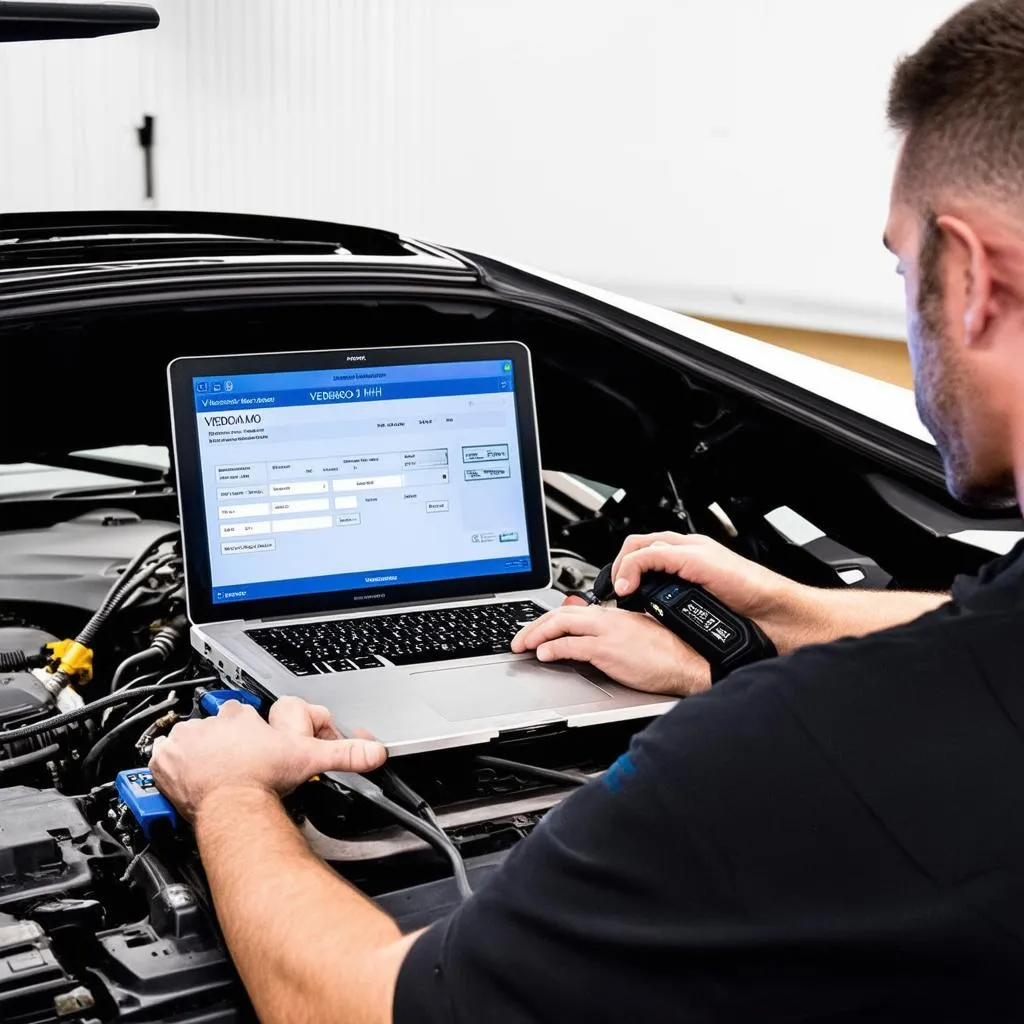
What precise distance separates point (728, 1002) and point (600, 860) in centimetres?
9

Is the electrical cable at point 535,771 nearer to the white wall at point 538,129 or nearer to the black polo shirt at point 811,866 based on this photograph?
the black polo shirt at point 811,866

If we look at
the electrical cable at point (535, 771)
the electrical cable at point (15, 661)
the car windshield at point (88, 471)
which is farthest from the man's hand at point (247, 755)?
the car windshield at point (88, 471)

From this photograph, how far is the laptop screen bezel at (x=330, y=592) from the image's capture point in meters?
1.40

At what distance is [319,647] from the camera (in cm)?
134

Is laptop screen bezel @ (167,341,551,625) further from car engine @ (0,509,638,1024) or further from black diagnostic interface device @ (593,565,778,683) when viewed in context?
black diagnostic interface device @ (593,565,778,683)

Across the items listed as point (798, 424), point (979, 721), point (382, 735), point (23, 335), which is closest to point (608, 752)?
point (382, 735)

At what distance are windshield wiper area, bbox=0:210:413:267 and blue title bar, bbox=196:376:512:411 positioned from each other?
22cm

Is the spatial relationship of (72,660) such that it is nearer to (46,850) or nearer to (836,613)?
(46,850)

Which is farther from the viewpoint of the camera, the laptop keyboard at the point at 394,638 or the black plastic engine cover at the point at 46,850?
the laptop keyboard at the point at 394,638

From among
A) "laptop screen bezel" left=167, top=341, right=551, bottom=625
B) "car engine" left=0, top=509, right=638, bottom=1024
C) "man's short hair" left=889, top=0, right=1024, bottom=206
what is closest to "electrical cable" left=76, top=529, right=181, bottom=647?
"car engine" left=0, top=509, right=638, bottom=1024

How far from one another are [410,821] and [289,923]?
7.2 inches

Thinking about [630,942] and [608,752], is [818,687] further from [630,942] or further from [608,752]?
[608,752]

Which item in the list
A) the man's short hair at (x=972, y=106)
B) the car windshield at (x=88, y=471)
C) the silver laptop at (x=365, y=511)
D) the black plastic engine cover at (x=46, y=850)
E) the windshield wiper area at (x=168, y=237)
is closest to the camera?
the man's short hair at (x=972, y=106)

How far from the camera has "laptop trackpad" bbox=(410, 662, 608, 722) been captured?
1.21 m
